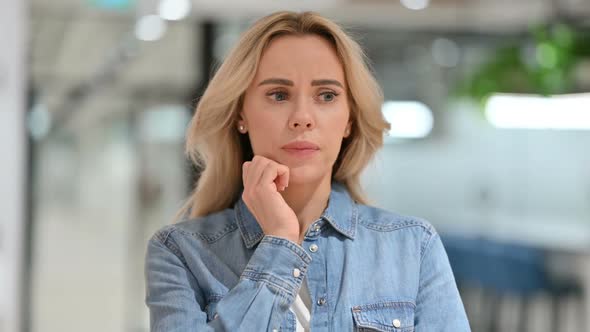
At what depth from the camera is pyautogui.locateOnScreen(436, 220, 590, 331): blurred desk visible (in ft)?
16.7

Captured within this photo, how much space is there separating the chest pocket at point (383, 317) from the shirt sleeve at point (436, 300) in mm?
25

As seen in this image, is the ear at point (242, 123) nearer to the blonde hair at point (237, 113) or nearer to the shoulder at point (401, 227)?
the blonde hair at point (237, 113)

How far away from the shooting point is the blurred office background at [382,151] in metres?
4.23

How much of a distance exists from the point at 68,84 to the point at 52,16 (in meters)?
0.34

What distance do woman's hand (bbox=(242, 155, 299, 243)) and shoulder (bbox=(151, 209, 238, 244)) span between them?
0.09m

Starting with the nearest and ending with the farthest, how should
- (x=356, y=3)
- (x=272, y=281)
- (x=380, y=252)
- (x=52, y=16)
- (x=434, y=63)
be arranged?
1. (x=272, y=281)
2. (x=380, y=252)
3. (x=52, y=16)
4. (x=356, y=3)
5. (x=434, y=63)

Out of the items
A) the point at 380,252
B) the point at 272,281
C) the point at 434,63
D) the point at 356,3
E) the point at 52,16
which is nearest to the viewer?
the point at 272,281

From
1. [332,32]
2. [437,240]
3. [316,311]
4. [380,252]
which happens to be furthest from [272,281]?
[332,32]

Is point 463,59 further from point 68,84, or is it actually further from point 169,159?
point 68,84

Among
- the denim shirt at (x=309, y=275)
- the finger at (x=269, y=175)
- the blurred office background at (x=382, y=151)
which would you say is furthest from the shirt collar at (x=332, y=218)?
the blurred office background at (x=382, y=151)

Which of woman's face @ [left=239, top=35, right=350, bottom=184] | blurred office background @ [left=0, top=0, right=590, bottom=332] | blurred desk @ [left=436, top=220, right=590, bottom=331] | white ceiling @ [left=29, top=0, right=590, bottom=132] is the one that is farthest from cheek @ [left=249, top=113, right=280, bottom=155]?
blurred desk @ [left=436, top=220, right=590, bottom=331]

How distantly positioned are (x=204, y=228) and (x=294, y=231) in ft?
0.55

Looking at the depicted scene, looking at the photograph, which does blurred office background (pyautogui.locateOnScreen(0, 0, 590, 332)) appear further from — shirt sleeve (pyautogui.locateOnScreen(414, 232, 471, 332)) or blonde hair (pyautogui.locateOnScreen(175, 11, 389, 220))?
shirt sleeve (pyautogui.locateOnScreen(414, 232, 471, 332))

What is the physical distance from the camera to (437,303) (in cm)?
132
